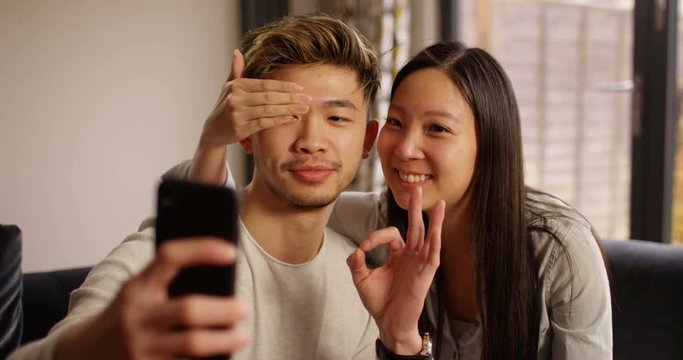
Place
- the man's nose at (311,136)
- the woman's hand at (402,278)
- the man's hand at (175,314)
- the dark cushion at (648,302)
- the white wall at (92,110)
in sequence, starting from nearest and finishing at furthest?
the man's hand at (175,314)
the woman's hand at (402,278)
the man's nose at (311,136)
the dark cushion at (648,302)
the white wall at (92,110)

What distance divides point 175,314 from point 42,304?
4.34 feet

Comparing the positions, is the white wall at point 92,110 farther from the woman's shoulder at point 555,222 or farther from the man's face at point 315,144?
the woman's shoulder at point 555,222

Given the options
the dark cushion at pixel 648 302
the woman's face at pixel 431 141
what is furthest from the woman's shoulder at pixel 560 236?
the dark cushion at pixel 648 302

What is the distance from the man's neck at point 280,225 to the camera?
149 centimetres

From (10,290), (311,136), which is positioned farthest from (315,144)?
(10,290)

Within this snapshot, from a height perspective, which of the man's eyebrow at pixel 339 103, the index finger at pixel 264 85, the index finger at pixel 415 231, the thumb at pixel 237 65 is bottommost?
the index finger at pixel 415 231

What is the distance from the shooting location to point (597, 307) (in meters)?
1.44

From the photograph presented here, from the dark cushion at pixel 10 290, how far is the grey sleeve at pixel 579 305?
1108mm

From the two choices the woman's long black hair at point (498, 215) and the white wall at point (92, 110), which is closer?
the woman's long black hair at point (498, 215)

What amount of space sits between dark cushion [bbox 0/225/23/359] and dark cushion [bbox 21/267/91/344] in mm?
98

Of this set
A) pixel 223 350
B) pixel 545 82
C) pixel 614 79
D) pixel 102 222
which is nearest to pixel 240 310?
pixel 223 350

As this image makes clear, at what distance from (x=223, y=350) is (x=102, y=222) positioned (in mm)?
3282

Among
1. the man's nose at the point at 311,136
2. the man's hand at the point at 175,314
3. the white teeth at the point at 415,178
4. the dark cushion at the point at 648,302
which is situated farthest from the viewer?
the dark cushion at the point at 648,302

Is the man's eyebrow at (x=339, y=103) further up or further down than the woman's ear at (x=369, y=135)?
further up
